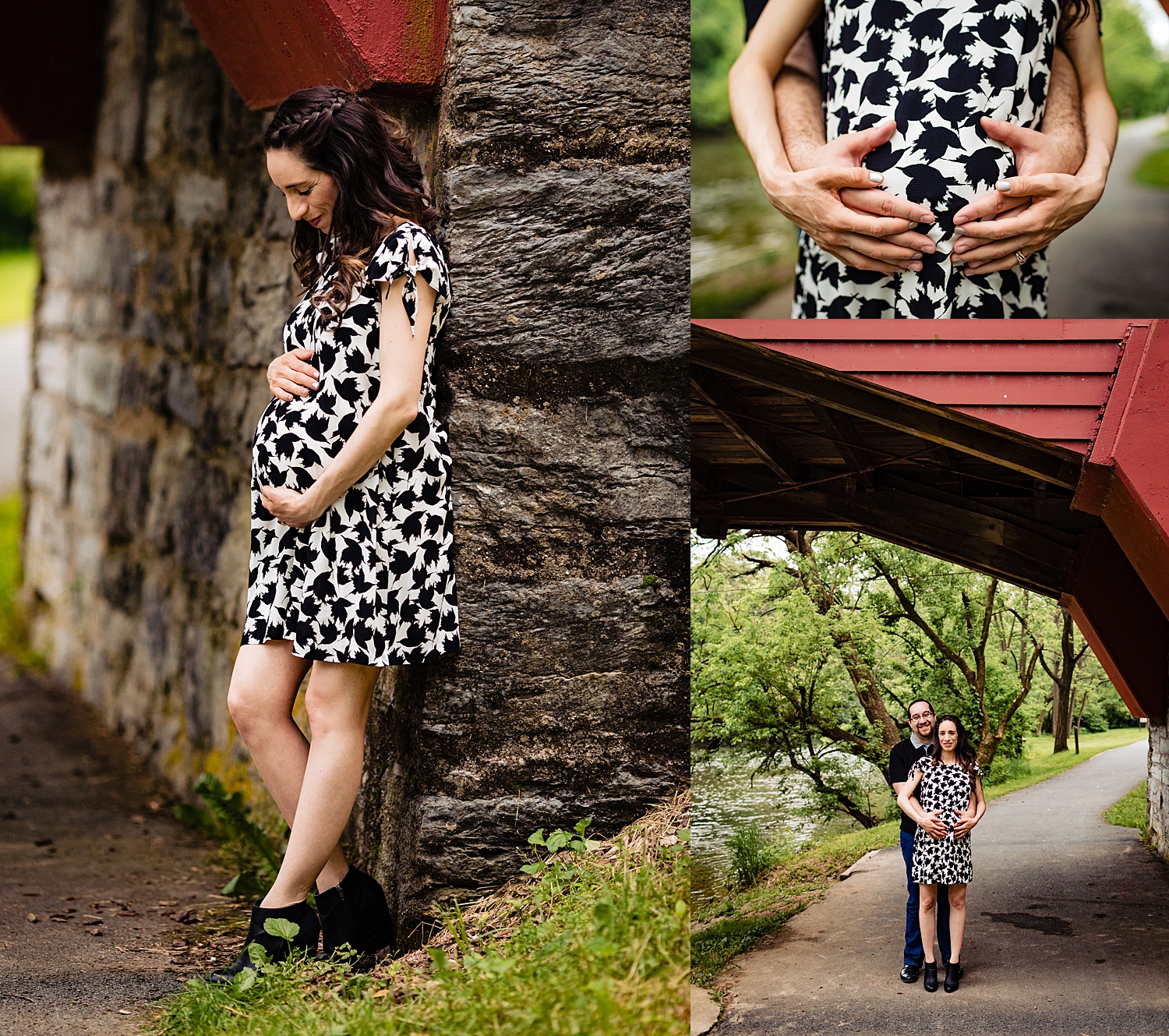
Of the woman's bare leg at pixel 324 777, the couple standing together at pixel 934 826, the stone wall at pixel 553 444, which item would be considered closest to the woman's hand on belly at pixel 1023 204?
the stone wall at pixel 553 444

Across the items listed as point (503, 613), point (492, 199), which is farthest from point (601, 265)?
point (503, 613)

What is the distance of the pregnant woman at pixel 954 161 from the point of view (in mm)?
2430

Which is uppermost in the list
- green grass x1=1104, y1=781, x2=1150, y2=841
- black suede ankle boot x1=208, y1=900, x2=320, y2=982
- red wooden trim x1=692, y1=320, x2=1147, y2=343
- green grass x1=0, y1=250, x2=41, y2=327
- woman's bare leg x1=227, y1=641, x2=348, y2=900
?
green grass x1=0, y1=250, x2=41, y2=327

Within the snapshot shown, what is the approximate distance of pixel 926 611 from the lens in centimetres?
247

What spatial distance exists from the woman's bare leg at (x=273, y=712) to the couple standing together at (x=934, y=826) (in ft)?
3.88

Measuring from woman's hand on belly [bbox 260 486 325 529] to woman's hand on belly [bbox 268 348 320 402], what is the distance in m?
0.19

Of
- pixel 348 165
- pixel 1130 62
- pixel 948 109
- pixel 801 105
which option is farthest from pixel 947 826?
pixel 348 165

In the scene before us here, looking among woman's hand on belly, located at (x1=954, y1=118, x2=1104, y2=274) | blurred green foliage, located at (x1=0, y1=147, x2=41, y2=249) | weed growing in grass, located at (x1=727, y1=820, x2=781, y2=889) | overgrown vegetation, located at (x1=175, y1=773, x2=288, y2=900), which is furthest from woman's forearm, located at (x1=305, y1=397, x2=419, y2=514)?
blurred green foliage, located at (x1=0, y1=147, x2=41, y2=249)

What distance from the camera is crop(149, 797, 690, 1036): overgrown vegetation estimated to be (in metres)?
2.06

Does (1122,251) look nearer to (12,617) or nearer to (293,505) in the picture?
(293,505)

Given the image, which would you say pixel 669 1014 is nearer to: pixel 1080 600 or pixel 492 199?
pixel 1080 600

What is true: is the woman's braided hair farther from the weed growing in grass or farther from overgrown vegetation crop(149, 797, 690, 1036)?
the weed growing in grass

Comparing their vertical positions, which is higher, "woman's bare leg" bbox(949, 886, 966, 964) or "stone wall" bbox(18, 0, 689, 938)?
"stone wall" bbox(18, 0, 689, 938)

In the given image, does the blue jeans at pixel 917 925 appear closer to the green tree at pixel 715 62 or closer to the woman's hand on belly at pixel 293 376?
the woman's hand on belly at pixel 293 376
